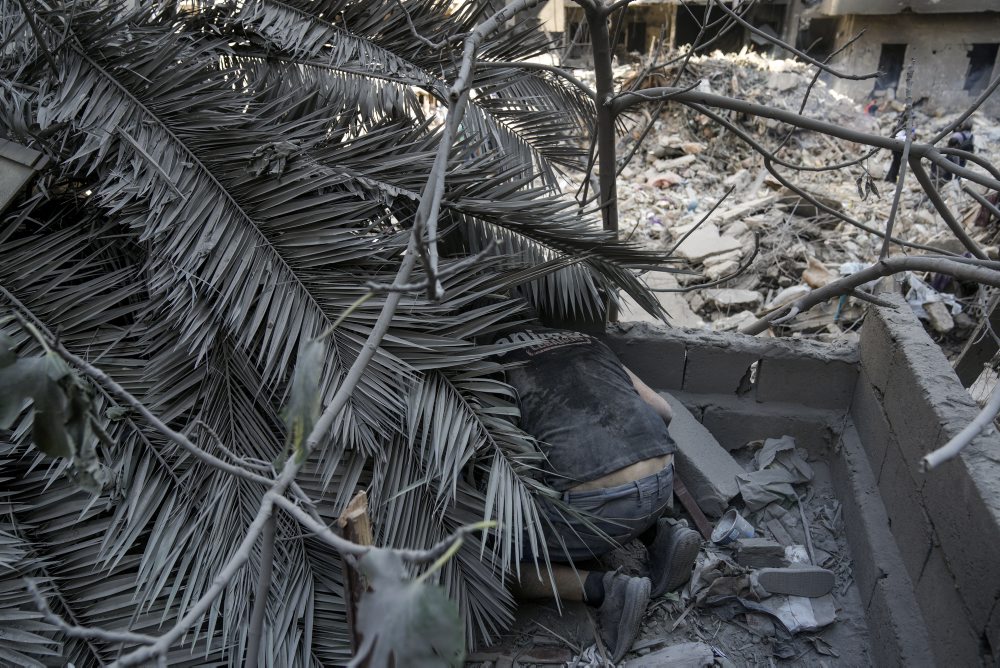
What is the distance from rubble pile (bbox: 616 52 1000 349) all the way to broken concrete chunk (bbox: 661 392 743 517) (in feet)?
3.24

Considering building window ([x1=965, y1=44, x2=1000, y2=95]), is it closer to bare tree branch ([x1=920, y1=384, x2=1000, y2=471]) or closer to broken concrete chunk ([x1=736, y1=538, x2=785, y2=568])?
broken concrete chunk ([x1=736, y1=538, x2=785, y2=568])

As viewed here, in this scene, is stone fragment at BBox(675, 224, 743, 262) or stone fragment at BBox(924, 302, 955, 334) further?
stone fragment at BBox(675, 224, 743, 262)

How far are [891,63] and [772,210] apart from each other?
11.2m

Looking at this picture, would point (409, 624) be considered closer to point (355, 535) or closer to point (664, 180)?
point (355, 535)

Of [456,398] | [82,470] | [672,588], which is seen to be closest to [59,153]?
[456,398]

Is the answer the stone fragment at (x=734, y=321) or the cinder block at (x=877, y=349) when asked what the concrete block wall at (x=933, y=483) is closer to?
the cinder block at (x=877, y=349)

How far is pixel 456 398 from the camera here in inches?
101

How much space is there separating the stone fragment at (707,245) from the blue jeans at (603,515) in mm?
5248

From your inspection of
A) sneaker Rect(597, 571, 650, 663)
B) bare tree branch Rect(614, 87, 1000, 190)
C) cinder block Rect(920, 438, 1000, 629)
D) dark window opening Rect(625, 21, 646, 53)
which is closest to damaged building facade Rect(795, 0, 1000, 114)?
dark window opening Rect(625, 21, 646, 53)

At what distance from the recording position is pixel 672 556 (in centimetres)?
278

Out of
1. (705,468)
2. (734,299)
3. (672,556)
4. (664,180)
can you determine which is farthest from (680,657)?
(664,180)

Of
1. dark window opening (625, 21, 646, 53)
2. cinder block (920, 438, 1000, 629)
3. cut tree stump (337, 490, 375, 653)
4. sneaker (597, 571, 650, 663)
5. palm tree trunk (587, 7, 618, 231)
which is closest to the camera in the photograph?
cut tree stump (337, 490, 375, 653)

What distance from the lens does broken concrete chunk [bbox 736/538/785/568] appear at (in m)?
2.97

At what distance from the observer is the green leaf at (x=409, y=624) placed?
0.88 meters
